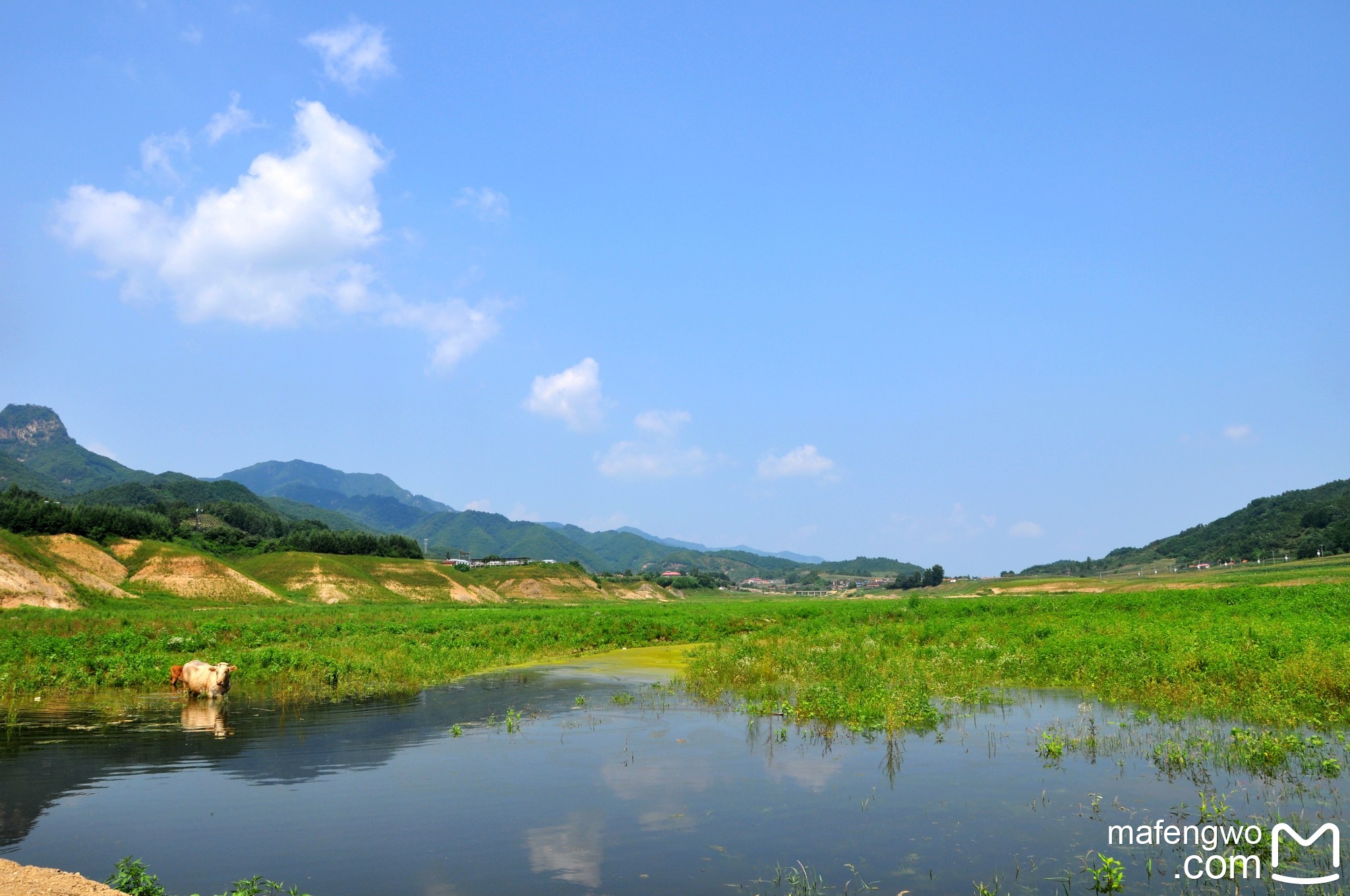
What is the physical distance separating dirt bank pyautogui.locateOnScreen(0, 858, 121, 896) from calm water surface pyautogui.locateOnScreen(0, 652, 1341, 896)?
0.91 meters

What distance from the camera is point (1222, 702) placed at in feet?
58.6

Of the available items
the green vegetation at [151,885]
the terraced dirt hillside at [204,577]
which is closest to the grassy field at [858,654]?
the green vegetation at [151,885]

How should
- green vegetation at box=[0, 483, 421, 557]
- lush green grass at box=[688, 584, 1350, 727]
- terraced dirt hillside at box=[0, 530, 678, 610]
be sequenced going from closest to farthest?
lush green grass at box=[688, 584, 1350, 727] < terraced dirt hillside at box=[0, 530, 678, 610] < green vegetation at box=[0, 483, 421, 557]

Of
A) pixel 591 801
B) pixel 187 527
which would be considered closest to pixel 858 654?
pixel 591 801

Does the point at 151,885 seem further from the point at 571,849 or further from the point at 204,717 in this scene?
the point at 204,717

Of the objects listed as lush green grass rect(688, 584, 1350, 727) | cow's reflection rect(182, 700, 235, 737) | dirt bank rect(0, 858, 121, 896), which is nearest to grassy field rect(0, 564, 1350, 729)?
lush green grass rect(688, 584, 1350, 727)

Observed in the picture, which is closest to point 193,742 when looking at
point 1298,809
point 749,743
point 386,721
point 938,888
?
point 386,721

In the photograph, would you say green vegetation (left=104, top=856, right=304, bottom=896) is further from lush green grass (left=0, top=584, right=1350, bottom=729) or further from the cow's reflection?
lush green grass (left=0, top=584, right=1350, bottom=729)

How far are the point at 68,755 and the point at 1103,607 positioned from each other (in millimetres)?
49867

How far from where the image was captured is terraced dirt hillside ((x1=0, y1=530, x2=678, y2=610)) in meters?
65.8

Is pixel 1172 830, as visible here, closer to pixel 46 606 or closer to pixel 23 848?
pixel 23 848

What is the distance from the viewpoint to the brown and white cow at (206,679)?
2095cm

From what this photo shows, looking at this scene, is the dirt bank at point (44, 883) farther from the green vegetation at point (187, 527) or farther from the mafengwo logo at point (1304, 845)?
the green vegetation at point (187, 527)

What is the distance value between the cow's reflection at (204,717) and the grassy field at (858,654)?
2369mm
